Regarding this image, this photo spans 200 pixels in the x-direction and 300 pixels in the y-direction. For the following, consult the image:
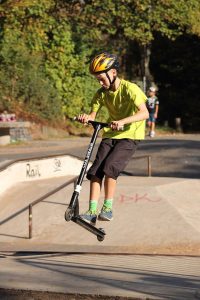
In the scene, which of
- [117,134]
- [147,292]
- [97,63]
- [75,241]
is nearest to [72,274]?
[147,292]

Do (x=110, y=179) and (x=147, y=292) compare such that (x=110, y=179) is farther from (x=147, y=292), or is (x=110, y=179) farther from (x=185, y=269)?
(x=147, y=292)

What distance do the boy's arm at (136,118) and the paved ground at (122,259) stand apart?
1.36 meters

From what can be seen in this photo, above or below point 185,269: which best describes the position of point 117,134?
above

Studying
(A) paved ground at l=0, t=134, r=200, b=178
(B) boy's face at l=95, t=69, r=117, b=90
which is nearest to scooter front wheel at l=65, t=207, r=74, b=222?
(B) boy's face at l=95, t=69, r=117, b=90

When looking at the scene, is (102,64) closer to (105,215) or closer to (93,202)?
(93,202)

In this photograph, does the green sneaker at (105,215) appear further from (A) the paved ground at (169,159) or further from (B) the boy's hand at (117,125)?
(A) the paved ground at (169,159)

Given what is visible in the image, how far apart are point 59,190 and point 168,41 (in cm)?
2427

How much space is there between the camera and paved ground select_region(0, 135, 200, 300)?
5.36 meters

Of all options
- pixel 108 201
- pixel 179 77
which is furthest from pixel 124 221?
pixel 179 77

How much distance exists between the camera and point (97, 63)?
639cm

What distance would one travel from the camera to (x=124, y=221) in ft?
31.7

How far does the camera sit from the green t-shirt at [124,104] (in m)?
6.54

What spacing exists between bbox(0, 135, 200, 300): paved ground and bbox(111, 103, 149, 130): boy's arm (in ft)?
4.47

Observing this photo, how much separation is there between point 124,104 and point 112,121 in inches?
12.3
